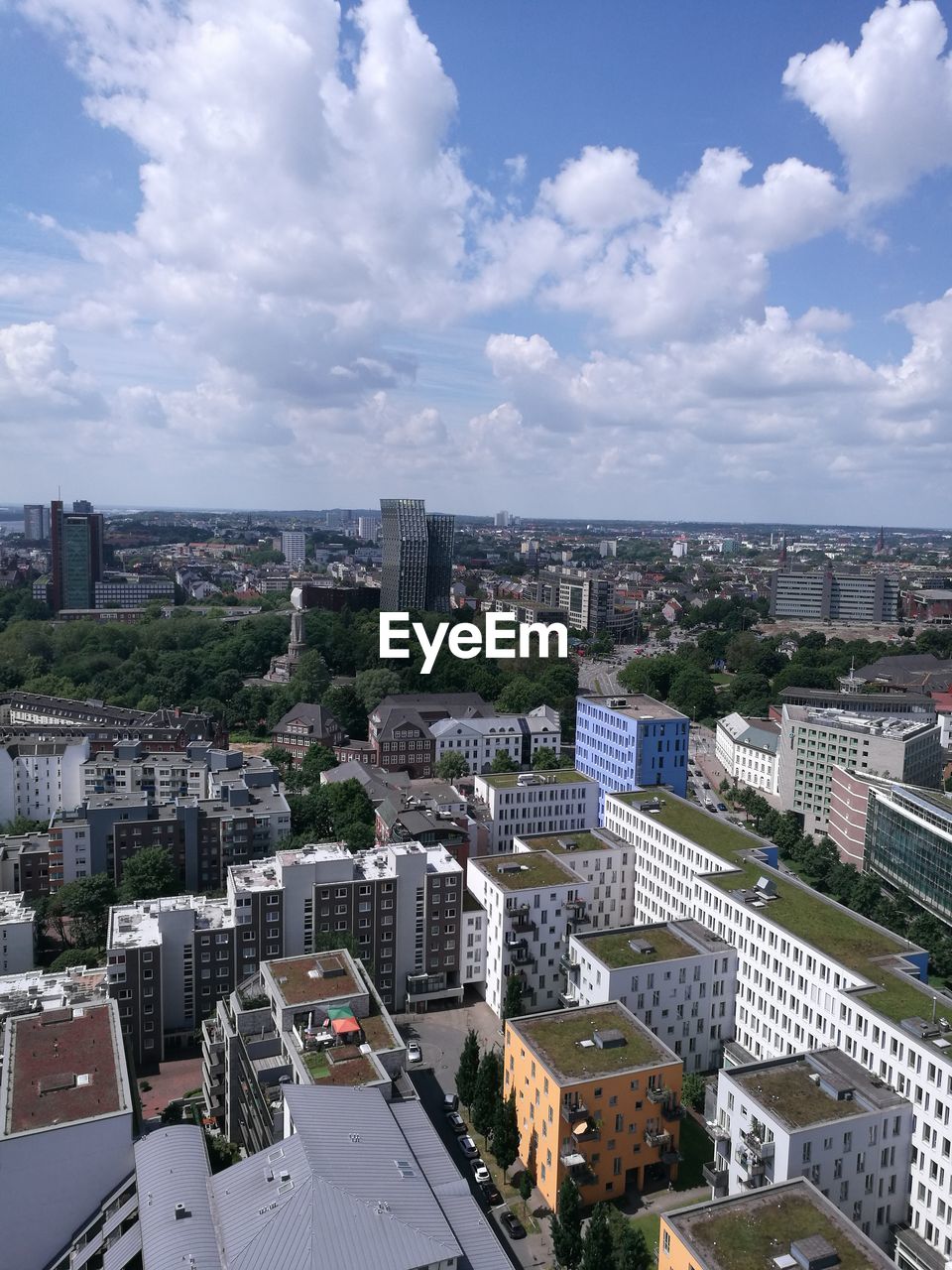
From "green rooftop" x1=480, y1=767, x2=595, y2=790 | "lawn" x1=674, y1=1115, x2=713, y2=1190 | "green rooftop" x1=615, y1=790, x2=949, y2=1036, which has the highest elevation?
"green rooftop" x1=480, y1=767, x2=595, y2=790

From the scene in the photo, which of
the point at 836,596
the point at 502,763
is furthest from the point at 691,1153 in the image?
the point at 836,596

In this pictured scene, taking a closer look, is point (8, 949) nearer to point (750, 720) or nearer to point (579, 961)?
point (579, 961)

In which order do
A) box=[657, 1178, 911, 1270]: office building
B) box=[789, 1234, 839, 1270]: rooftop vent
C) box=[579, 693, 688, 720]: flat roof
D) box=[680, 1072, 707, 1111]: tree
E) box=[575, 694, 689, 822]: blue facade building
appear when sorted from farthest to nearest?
box=[579, 693, 688, 720]: flat roof < box=[575, 694, 689, 822]: blue facade building < box=[680, 1072, 707, 1111]: tree < box=[657, 1178, 911, 1270]: office building < box=[789, 1234, 839, 1270]: rooftop vent

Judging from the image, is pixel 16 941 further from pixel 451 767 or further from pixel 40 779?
pixel 451 767

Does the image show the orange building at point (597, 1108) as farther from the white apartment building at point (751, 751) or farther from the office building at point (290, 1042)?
the white apartment building at point (751, 751)

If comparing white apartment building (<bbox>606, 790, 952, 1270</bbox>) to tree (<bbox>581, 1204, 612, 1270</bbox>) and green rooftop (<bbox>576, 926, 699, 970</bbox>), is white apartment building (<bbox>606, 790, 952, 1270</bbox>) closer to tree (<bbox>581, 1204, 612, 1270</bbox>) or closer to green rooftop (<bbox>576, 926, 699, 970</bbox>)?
green rooftop (<bbox>576, 926, 699, 970</bbox>)

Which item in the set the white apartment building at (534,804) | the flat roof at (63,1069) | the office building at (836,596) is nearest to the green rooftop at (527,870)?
the white apartment building at (534,804)

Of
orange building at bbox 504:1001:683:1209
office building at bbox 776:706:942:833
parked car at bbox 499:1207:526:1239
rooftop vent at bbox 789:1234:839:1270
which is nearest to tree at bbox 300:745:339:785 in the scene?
office building at bbox 776:706:942:833
